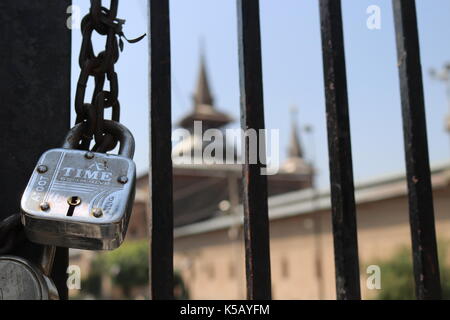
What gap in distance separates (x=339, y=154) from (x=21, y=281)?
12.1 inches

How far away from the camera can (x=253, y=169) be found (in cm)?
58

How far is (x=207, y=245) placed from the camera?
17422 mm

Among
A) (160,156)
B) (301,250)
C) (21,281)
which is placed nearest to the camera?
(21,281)

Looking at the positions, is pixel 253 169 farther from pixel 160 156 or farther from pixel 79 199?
pixel 79 199

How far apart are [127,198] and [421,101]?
1.16ft

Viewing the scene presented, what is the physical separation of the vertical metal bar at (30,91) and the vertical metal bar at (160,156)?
8 centimetres

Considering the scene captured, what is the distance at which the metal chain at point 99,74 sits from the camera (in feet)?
1.58

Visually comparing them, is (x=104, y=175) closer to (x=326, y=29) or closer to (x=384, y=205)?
(x=326, y=29)

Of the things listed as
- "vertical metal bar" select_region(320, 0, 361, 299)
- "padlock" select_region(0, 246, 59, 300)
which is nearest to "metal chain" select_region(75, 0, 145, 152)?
"padlock" select_region(0, 246, 59, 300)

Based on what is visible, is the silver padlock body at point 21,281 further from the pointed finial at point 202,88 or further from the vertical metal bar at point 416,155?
the pointed finial at point 202,88

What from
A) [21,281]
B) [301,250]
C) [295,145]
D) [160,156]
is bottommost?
[21,281]

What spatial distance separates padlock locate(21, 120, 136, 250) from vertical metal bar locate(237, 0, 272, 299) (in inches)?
5.8

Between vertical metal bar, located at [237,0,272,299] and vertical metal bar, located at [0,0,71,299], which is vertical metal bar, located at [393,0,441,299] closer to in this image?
vertical metal bar, located at [237,0,272,299]

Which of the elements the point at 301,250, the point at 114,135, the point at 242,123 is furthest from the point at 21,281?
the point at 301,250
